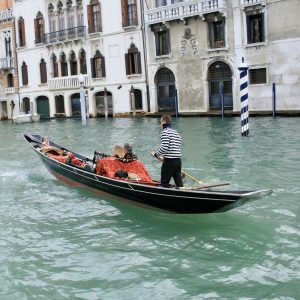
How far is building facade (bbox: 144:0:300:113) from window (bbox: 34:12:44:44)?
803 cm

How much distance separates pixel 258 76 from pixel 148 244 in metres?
17.3

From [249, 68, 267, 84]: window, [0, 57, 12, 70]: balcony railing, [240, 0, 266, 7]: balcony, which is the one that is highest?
[240, 0, 266, 7]: balcony

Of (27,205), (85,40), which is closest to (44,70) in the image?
(85,40)

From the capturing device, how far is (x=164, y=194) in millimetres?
6285

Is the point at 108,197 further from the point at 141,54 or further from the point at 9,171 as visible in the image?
the point at 141,54

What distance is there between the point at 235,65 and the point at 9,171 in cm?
1388

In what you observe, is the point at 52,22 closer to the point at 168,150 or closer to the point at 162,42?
the point at 162,42

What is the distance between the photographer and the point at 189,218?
648 centimetres

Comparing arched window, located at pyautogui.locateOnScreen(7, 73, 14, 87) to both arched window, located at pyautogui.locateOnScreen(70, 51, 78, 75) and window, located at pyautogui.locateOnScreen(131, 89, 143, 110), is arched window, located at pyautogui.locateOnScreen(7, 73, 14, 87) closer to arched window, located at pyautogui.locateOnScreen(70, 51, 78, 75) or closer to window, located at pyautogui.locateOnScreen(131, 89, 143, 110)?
arched window, located at pyautogui.locateOnScreen(70, 51, 78, 75)

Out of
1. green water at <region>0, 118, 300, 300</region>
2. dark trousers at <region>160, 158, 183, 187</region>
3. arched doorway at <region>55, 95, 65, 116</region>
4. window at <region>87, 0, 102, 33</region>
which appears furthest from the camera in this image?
arched doorway at <region>55, 95, 65, 116</region>

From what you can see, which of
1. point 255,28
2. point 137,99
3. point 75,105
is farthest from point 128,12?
point 255,28

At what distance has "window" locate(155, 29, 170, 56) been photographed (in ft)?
81.8

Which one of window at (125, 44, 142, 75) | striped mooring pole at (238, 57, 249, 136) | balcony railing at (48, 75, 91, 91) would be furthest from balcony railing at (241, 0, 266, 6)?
balcony railing at (48, 75, 91, 91)

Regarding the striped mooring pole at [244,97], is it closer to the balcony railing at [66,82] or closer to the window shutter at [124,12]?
the window shutter at [124,12]
